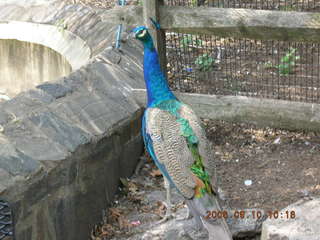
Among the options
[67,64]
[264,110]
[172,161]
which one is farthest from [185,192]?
[67,64]

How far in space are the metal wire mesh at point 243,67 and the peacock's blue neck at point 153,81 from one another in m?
1.31

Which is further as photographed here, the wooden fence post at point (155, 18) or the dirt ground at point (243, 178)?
the wooden fence post at point (155, 18)

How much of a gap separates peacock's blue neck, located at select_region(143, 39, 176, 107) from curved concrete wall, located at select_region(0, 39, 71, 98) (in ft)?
6.20

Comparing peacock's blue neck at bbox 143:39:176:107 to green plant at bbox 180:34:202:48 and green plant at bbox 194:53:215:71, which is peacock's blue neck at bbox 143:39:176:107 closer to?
green plant at bbox 180:34:202:48

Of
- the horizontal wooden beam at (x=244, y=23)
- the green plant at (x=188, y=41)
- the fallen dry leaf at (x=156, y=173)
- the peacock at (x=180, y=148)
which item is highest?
the horizontal wooden beam at (x=244, y=23)

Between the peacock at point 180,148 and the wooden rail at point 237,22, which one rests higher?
the wooden rail at point 237,22

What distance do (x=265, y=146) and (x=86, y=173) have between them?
5.48 ft

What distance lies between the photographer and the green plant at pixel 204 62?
19.6 ft

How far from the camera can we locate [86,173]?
14.3ft

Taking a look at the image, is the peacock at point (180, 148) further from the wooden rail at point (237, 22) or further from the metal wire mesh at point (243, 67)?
the metal wire mesh at point (243, 67)

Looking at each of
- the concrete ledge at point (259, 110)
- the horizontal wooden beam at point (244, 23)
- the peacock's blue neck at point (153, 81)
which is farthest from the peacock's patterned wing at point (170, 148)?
the horizontal wooden beam at point (244, 23)

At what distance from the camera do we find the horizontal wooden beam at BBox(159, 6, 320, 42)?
436 centimetres

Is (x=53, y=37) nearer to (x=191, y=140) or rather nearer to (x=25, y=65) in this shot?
(x=25, y=65)

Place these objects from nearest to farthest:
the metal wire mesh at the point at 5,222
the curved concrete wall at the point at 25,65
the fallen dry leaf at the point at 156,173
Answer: the metal wire mesh at the point at 5,222 < the fallen dry leaf at the point at 156,173 < the curved concrete wall at the point at 25,65
